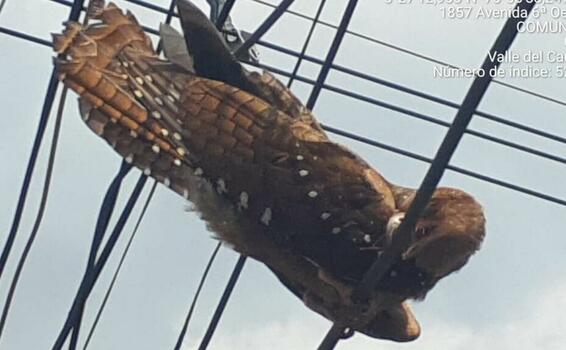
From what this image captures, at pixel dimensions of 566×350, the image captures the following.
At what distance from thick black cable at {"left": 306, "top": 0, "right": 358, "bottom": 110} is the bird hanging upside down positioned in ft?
1.12

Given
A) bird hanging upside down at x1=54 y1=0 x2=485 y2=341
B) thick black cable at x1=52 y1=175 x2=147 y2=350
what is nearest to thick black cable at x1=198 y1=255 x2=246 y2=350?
thick black cable at x1=52 y1=175 x2=147 y2=350

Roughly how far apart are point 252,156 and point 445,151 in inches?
30.4

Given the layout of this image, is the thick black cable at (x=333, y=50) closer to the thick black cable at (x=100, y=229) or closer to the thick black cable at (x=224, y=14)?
the thick black cable at (x=224, y=14)

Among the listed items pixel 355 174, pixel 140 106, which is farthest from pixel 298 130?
pixel 140 106

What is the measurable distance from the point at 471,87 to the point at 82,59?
1.16 metres

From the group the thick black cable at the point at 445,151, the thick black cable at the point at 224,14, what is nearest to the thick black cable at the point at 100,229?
the thick black cable at the point at 224,14

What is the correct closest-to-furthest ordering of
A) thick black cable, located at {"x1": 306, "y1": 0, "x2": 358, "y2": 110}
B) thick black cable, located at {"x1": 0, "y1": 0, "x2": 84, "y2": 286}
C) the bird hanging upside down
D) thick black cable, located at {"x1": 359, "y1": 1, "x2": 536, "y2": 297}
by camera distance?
thick black cable, located at {"x1": 359, "y1": 1, "x2": 536, "y2": 297}
the bird hanging upside down
thick black cable, located at {"x1": 306, "y1": 0, "x2": 358, "y2": 110}
thick black cable, located at {"x1": 0, "y1": 0, "x2": 84, "y2": 286}

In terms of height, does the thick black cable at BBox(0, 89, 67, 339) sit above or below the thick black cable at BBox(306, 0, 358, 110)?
below

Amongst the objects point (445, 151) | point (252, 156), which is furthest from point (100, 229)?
point (445, 151)

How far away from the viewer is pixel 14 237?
14.6ft

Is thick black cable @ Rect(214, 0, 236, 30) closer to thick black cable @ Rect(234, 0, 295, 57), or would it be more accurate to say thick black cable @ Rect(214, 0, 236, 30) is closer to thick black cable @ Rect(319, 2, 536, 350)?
thick black cable @ Rect(234, 0, 295, 57)

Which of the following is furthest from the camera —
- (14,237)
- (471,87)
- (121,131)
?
(14,237)

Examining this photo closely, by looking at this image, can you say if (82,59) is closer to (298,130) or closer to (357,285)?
(298,130)

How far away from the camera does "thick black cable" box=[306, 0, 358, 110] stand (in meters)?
3.64
